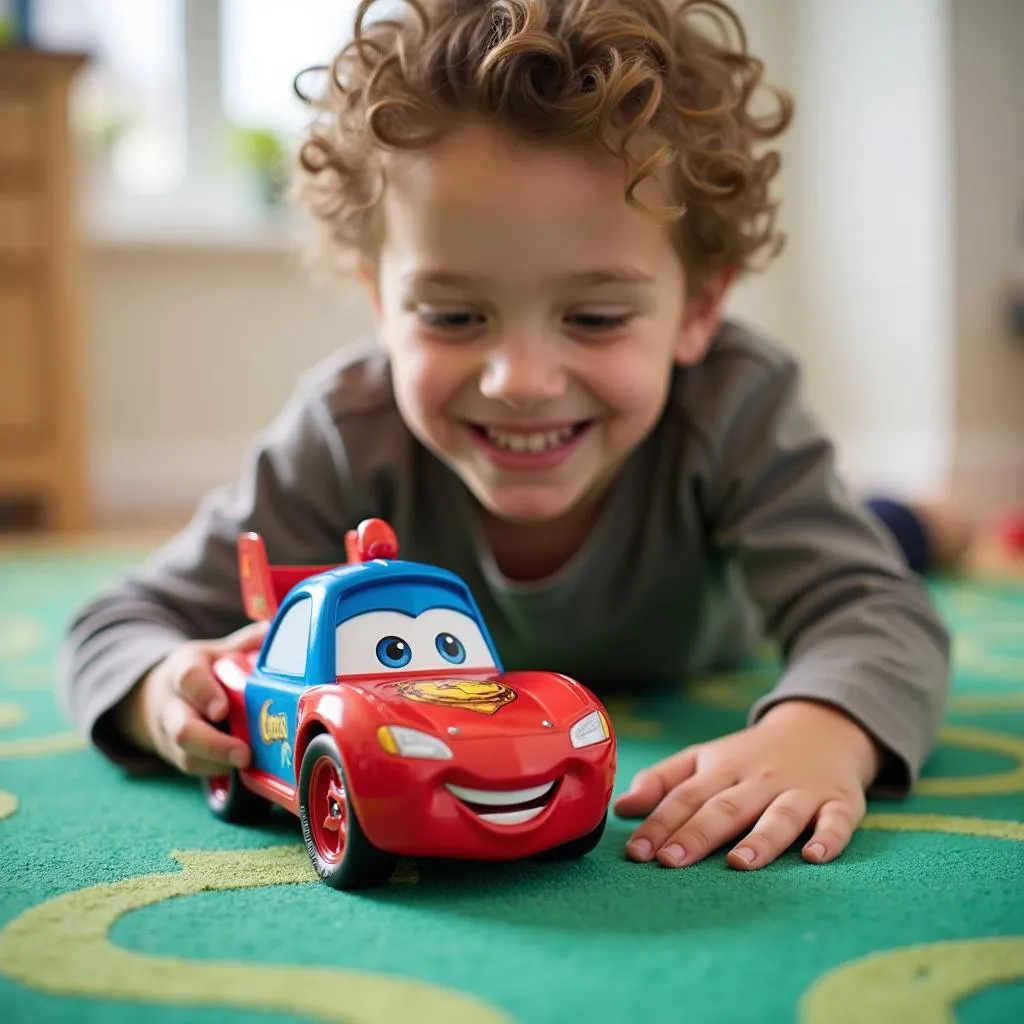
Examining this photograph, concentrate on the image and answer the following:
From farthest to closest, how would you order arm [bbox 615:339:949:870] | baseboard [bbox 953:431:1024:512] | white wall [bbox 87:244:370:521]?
white wall [bbox 87:244:370:521]
baseboard [bbox 953:431:1024:512]
arm [bbox 615:339:949:870]

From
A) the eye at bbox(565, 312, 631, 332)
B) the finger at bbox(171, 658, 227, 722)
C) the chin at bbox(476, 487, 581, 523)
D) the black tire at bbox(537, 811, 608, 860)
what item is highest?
the eye at bbox(565, 312, 631, 332)

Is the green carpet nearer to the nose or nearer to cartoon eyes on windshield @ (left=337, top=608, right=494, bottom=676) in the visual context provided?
cartoon eyes on windshield @ (left=337, top=608, right=494, bottom=676)

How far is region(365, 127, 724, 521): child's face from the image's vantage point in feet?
2.62

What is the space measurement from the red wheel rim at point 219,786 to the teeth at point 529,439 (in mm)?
292

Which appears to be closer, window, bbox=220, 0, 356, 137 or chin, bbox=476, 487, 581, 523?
chin, bbox=476, 487, 581, 523

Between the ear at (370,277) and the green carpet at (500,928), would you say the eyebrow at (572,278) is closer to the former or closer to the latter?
the ear at (370,277)

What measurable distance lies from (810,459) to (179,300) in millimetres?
2335

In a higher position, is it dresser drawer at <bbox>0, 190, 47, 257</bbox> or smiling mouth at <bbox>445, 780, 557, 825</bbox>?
dresser drawer at <bbox>0, 190, 47, 257</bbox>

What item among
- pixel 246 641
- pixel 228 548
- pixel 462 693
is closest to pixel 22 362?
pixel 228 548

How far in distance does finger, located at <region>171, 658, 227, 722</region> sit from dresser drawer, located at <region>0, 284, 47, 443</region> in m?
1.99

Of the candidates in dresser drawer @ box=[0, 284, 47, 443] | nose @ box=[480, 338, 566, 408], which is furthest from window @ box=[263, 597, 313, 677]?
dresser drawer @ box=[0, 284, 47, 443]

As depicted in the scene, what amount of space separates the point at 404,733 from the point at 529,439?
0.37 metres

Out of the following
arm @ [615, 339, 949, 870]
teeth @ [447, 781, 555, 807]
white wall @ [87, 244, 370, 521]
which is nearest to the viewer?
teeth @ [447, 781, 555, 807]

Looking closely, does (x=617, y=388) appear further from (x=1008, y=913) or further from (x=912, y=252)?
(x=912, y=252)
